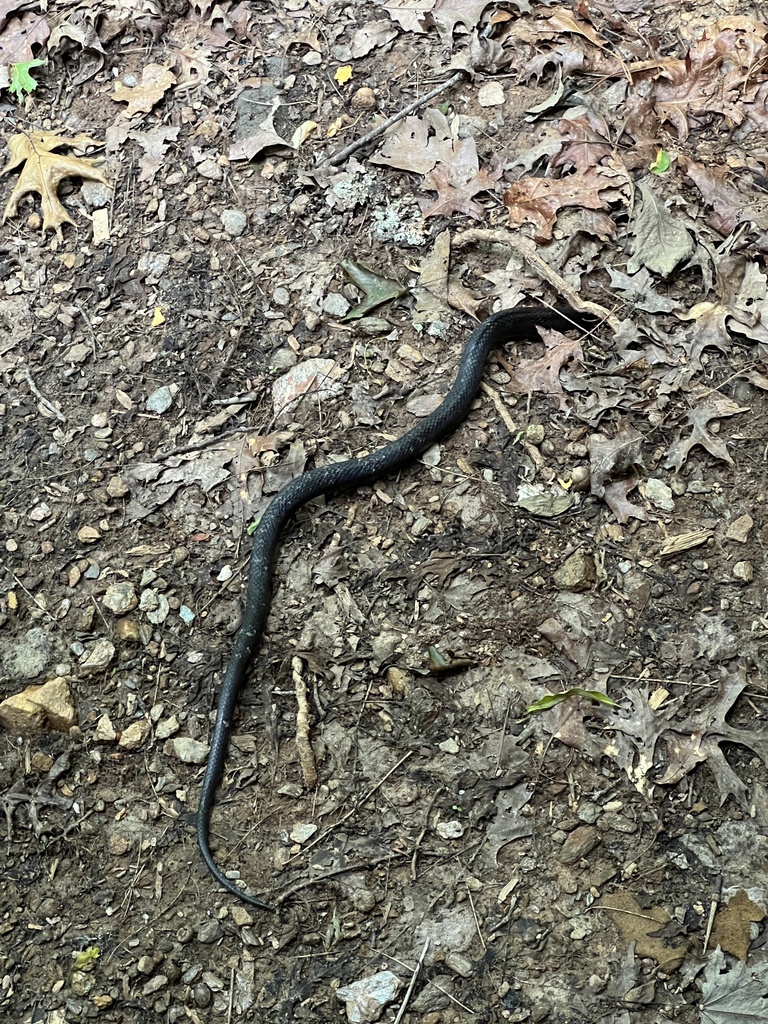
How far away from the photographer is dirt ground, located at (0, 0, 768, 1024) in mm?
2914

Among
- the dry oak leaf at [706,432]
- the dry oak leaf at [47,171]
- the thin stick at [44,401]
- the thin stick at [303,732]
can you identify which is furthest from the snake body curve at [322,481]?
the dry oak leaf at [47,171]

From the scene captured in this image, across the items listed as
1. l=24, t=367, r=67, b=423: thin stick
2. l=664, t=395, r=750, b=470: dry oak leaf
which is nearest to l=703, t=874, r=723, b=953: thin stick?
l=664, t=395, r=750, b=470: dry oak leaf

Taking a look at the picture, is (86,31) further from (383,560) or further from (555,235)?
(383,560)

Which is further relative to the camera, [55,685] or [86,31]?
[86,31]

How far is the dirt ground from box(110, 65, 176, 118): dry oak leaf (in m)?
0.03

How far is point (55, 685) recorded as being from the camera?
3.49 m

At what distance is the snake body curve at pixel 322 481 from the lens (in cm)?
326

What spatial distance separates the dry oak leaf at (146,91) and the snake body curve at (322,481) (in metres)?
2.79

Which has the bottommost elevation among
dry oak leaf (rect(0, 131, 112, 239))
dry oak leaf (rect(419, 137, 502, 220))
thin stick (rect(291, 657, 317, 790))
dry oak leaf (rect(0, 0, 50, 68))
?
thin stick (rect(291, 657, 317, 790))

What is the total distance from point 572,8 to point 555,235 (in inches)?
68.0

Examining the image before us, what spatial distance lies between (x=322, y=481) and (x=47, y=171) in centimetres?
292

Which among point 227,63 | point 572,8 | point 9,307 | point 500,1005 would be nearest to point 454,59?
point 572,8

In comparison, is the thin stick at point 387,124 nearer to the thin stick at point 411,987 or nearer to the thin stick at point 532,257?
the thin stick at point 532,257

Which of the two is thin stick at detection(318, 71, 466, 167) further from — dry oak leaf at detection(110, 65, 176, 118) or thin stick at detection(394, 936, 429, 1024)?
thin stick at detection(394, 936, 429, 1024)
